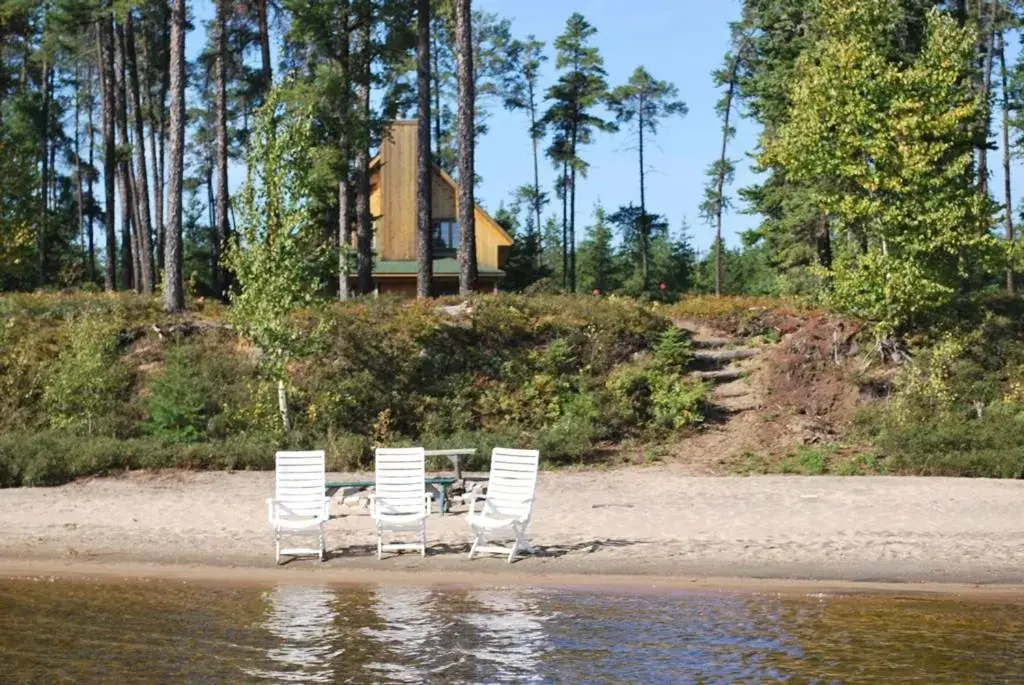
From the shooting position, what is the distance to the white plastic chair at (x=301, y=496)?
14477mm

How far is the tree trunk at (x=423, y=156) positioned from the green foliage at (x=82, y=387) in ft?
28.1

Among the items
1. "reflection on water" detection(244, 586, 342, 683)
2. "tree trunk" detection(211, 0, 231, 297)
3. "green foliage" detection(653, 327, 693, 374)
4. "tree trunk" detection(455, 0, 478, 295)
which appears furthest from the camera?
"tree trunk" detection(211, 0, 231, 297)

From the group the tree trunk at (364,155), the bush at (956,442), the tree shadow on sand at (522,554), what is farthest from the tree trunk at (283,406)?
the bush at (956,442)

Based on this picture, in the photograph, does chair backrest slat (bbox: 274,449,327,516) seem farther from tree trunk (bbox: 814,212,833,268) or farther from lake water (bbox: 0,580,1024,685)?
tree trunk (bbox: 814,212,833,268)

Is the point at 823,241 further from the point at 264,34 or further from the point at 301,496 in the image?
the point at 301,496

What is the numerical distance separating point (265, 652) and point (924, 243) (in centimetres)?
1851

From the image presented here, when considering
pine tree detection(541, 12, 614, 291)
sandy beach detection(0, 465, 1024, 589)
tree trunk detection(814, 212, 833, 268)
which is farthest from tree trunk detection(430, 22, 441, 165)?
sandy beach detection(0, 465, 1024, 589)

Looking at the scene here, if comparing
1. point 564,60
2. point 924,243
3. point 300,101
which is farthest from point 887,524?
point 564,60

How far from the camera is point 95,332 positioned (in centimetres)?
2272

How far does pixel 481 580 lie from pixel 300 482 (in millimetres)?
2694

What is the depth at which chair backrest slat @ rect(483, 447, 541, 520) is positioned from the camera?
14391 mm

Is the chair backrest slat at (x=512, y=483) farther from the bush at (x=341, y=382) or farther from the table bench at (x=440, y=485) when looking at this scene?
the bush at (x=341, y=382)

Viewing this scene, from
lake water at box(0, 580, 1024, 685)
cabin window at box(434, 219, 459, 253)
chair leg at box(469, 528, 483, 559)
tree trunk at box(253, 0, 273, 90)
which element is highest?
tree trunk at box(253, 0, 273, 90)

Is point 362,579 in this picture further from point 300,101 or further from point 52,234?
point 52,234
